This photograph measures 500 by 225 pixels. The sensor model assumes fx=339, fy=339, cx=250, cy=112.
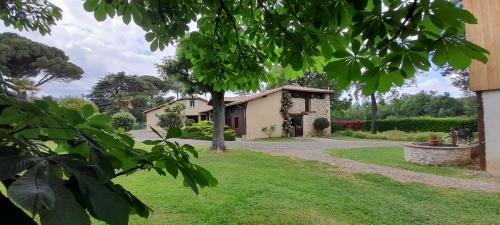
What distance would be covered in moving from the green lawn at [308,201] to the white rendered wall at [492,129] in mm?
2750

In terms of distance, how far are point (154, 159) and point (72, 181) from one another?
510 millimetres

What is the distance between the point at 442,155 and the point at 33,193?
1307cm

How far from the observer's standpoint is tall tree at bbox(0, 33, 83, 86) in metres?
34.4

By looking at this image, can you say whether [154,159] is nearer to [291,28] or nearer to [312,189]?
[291,28]

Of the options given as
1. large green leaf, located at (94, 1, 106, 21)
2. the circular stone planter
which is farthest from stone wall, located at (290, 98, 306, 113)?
large green leaf, located at (94, 1, 106, 21)

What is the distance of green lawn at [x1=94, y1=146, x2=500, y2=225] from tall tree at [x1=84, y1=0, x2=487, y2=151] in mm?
2450

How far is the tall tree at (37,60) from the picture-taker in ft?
113

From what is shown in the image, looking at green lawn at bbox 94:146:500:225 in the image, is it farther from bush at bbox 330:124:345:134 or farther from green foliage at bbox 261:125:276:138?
bush at bbox 330:124:345:134

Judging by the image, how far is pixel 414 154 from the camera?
40.4 ft

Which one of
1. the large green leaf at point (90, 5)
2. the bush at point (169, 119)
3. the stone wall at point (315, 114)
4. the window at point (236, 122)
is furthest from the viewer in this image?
the bush at point (169, 119)

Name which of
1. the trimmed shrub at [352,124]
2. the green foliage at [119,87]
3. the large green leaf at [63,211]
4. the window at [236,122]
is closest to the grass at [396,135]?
the trimmed shrub at [352,124]

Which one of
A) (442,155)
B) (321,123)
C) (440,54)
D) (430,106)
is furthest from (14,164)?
(430,106)

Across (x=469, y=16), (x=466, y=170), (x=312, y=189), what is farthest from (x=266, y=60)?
(x=466, y=170)

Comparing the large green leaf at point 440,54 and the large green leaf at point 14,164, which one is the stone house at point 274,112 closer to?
the large green leaf at point 440,54
